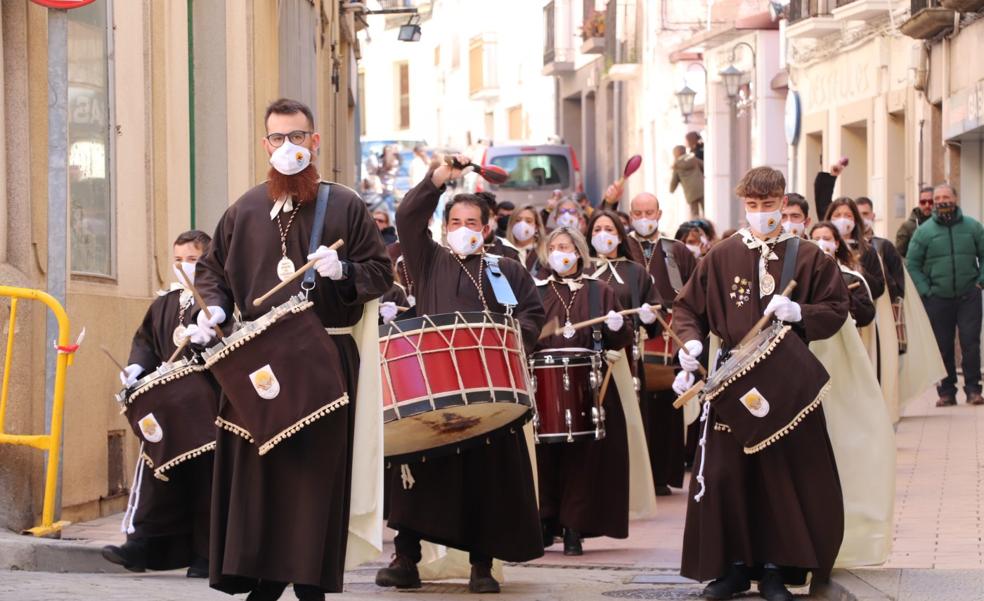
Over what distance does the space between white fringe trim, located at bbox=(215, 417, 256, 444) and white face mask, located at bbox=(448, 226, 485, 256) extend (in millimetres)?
2608

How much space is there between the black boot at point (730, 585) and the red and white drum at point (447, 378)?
44.5 inches

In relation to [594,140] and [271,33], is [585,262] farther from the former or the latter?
[594,140]

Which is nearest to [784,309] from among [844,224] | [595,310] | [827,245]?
[595,310]

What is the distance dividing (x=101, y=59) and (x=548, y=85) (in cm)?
4338

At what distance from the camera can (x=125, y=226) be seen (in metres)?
13.2

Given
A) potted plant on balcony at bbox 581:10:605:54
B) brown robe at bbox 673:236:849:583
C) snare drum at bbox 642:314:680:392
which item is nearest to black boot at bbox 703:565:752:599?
brown robe at bbox 673:236:849:583

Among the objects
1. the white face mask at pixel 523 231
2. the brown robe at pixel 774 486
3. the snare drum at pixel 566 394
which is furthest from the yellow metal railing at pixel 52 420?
the white face mask at pixel 523 231

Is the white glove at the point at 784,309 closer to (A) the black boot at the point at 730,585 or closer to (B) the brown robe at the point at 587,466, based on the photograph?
(A) the black boot at the point at 730,585

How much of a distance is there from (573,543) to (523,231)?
4491mm

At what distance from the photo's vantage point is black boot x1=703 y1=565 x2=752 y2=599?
30.7ft

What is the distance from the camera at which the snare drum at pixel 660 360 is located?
1472 centimetres

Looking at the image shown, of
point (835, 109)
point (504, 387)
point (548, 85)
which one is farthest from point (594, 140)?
point (504, 387)

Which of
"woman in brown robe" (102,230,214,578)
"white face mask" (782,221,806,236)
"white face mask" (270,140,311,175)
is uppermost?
"white face mask" (270,140,311,175)

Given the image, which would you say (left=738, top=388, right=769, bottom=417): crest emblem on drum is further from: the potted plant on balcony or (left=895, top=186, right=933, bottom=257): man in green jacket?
the potted plant on balcony
